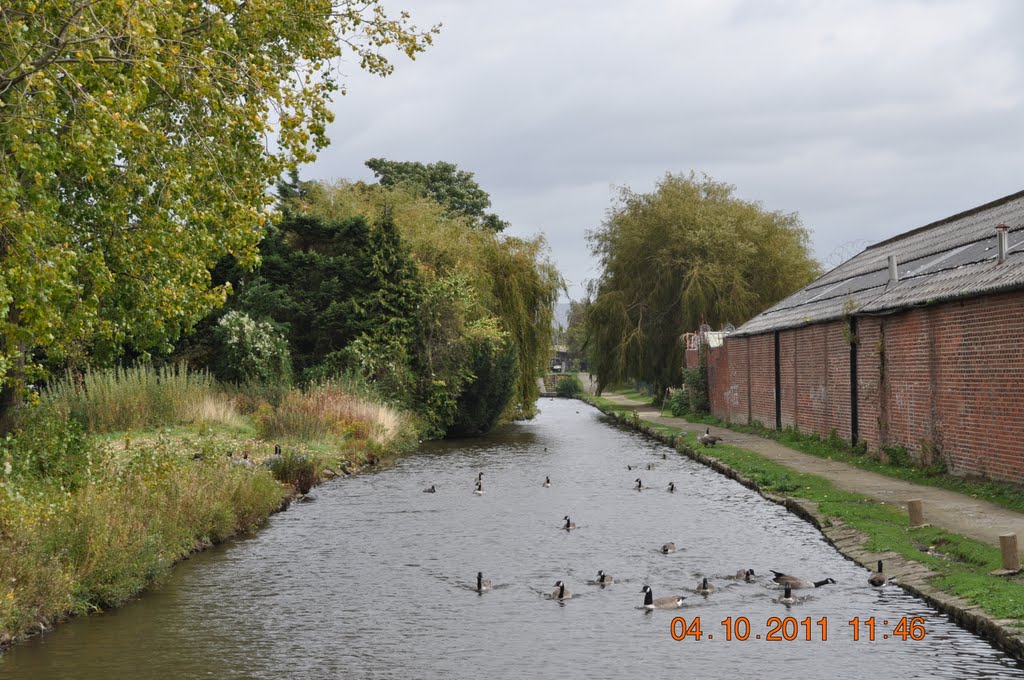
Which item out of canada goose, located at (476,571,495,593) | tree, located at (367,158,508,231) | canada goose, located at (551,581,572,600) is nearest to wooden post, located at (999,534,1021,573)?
canada goose, located at (551,581,572,600)

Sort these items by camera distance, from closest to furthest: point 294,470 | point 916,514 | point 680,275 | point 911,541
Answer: point 911,541, point 916,514, point 294,470, point 680,275

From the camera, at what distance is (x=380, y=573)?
45.9 feet

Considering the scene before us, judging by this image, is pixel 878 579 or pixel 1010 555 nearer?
pixel 1010 555

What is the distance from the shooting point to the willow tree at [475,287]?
38.6m

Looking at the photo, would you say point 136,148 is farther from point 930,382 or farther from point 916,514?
point 930,382

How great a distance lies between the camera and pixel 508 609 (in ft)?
39.1

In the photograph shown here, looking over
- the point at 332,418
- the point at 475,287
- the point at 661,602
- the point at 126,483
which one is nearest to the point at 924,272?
Result: the point at 661,602

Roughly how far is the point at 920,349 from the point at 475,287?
2368 cm

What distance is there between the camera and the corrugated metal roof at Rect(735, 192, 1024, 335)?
19.4 metres

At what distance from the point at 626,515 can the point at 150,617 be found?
9.34 metres

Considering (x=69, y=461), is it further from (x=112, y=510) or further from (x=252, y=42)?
(x=252, y=42)

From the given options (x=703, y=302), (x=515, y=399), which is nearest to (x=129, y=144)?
(x=515, y=399)

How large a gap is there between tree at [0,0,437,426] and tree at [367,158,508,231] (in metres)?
57.3
